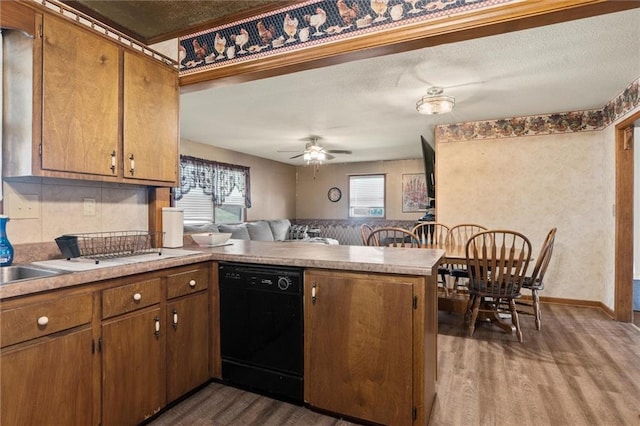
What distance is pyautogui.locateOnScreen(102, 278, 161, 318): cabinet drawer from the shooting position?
1.61m

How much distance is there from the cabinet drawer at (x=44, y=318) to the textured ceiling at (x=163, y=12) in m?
1.80

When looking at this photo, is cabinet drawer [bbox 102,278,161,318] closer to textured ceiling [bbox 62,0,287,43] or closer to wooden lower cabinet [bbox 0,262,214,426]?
wooden lower cabinet [bbox 0,262,214,426]

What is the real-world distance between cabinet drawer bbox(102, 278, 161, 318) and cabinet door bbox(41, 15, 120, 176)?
68 cm

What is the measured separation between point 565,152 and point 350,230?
478 cm

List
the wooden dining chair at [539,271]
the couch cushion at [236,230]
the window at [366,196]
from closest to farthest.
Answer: the wooden dining chair at [539,271] → the couch cushion at [236,230] → the window at [366,196]

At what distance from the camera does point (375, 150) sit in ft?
21.7

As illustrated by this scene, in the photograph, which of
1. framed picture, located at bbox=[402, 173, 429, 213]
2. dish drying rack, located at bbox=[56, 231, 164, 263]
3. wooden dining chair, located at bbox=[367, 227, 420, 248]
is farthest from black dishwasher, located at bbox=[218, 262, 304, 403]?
framed picture, located at bbox=[402, 173, 429, 213]

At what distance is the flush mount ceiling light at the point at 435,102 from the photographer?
3.18 meters

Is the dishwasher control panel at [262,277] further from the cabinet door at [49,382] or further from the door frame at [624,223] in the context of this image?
the door frame at [624,223]

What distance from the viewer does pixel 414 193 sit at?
7629 millimetres

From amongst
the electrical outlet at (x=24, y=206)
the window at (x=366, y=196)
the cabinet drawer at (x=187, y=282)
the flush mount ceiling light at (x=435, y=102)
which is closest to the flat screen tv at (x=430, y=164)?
the flush mount ceiling light at (x=435, y=102)

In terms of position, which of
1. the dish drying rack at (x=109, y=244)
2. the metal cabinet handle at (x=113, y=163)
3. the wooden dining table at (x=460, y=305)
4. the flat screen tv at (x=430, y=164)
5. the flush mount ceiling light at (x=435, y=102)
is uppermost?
the flush mount ceiling light at (x=435, y=102)

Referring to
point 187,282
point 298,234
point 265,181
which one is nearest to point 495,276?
point 187,282

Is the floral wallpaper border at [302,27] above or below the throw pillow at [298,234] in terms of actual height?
above
